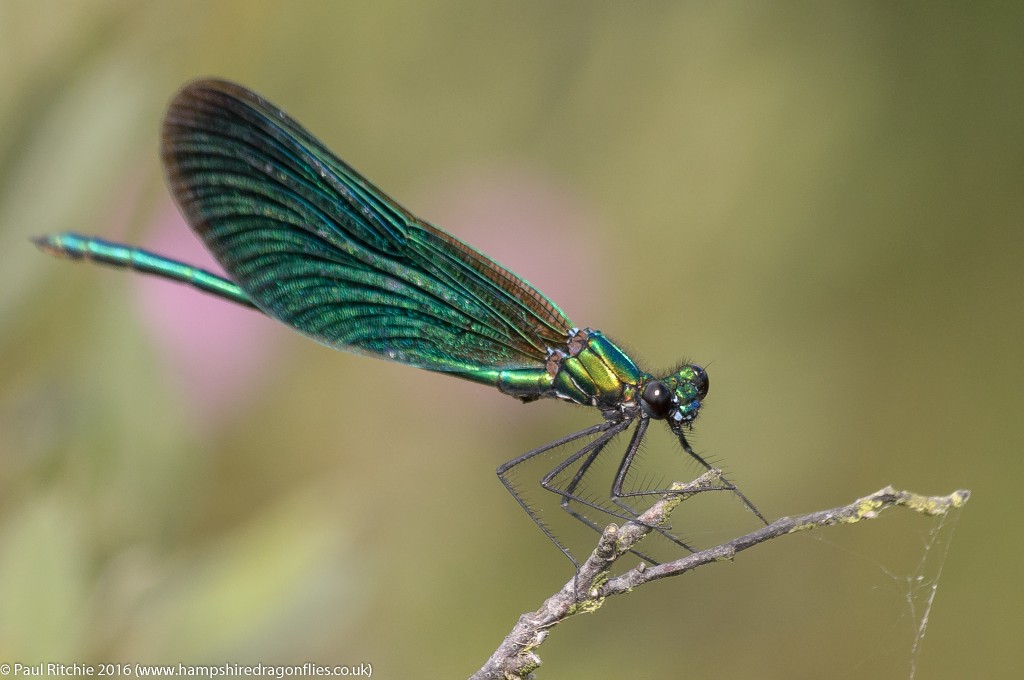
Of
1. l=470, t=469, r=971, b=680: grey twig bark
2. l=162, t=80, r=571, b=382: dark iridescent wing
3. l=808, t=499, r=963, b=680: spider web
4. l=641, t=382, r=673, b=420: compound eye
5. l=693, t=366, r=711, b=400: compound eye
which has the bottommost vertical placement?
l=470, t=469, r=971, b=680: grey twig bark

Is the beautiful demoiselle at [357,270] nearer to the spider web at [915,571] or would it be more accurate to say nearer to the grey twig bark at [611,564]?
the grey twig bark at [611,564]

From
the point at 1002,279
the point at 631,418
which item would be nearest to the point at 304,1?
the point at 631,418

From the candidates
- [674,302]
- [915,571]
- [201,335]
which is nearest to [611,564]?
[201,335]

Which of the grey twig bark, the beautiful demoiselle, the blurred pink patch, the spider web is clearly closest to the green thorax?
the beautiful demoiselle

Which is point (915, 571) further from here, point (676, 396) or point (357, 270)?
point (357, 270)

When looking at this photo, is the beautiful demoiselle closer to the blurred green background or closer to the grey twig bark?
the blurred green background
